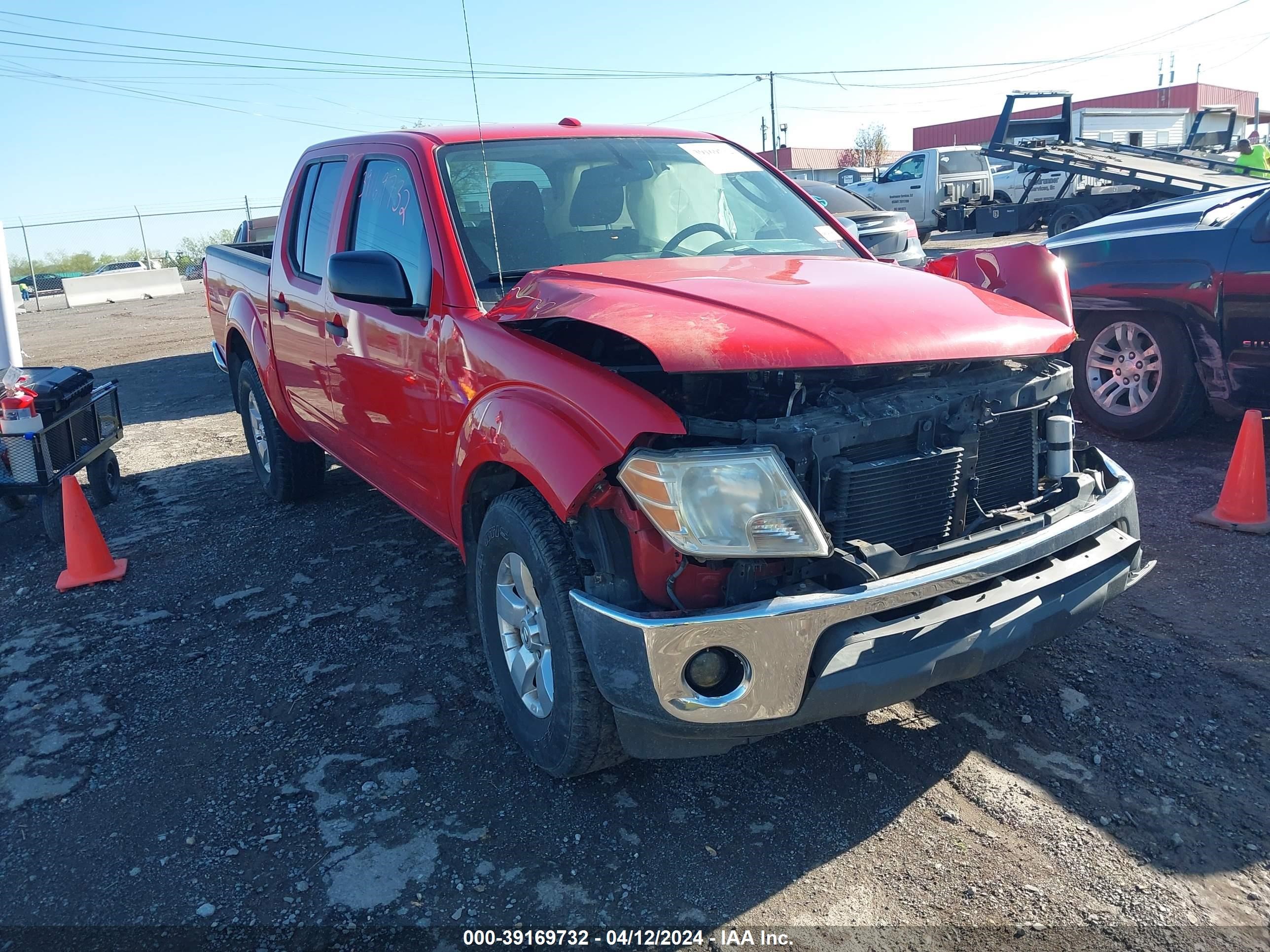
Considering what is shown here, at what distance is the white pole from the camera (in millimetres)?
6871

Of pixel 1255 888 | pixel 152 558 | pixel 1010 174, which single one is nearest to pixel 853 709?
pixel 1255 888

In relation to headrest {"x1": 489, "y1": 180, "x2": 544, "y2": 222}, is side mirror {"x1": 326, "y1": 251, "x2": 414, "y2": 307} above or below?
below

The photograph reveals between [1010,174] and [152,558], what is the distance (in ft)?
77.9

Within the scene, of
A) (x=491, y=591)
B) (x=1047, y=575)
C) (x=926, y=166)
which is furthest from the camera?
(x=926, y=166)

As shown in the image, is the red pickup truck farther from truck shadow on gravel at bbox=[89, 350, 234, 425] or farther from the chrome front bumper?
truck shadow on gravel at bbox=[89, 350, 234, 425]

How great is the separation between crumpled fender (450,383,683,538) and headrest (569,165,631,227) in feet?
3.33

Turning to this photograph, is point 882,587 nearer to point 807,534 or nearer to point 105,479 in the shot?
point 807,534

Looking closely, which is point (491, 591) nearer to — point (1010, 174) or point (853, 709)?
point (853, 709)

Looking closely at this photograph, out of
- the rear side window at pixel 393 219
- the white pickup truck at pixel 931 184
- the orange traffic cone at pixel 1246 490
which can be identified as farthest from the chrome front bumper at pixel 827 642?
the white pickup truck at pixel 931 184

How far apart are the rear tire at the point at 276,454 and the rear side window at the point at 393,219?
5.62 ft

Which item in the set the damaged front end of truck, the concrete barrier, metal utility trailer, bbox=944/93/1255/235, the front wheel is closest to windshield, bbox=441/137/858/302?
the damaged front end of truck

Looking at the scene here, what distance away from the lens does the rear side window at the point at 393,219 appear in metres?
3.48

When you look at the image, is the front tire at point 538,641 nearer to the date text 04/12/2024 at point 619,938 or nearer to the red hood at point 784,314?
the date text 04/12/2024 at point 619,938

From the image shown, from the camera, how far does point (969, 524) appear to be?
9.09ft
